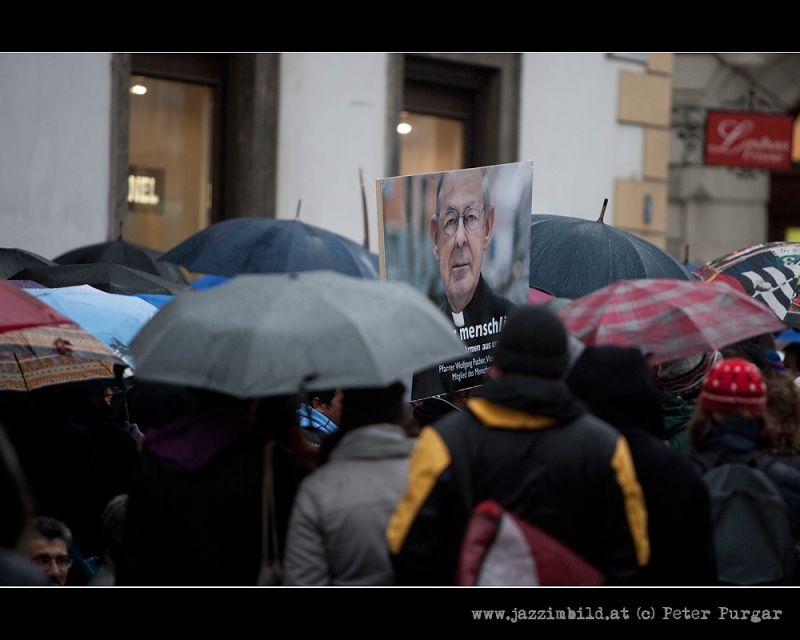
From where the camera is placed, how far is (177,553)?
3.46 metres

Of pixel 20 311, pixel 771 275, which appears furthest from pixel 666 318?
pixel 771 275

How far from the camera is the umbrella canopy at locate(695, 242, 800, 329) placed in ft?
22.3

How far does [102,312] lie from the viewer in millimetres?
5516

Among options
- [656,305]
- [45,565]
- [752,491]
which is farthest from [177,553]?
[656,305]

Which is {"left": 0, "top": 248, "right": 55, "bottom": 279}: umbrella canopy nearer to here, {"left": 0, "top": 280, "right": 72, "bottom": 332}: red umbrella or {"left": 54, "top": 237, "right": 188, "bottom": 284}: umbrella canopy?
{"left": 54, "top": 237, "right": 188, "bottom": 284}: umbrella canopy

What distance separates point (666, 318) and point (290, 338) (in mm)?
1851

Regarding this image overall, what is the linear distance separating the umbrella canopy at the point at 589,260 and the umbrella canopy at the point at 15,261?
3.42 m

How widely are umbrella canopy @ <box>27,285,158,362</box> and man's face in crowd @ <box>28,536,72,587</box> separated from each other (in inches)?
46.2

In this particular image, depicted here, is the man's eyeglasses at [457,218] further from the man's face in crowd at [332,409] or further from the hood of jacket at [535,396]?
the hood of jacket at [535,396]

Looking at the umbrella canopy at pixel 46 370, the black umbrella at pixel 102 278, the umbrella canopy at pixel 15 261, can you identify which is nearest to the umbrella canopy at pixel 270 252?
the black umbrella at pixel 102 278

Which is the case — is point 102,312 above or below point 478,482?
above

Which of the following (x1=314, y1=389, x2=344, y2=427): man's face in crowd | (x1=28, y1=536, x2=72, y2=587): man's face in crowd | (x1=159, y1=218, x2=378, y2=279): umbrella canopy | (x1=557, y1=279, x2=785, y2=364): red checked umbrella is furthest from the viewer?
(x1=159, y1=218, x2=378, y2=279): umbrella canopy

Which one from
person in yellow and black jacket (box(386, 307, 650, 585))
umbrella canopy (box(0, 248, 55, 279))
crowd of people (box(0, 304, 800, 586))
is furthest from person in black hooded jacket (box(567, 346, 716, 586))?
umbrella canopy (box(0, 248, 55, 279))

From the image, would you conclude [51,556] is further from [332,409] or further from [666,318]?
[666,318]
